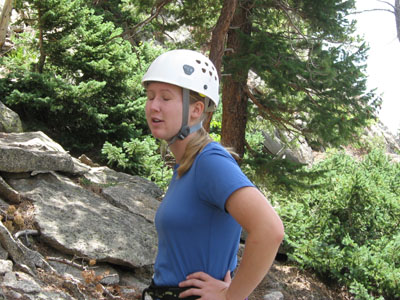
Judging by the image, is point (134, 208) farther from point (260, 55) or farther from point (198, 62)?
point (198, 62)

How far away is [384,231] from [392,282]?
2.02 meters

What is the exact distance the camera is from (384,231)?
1001 centimetres

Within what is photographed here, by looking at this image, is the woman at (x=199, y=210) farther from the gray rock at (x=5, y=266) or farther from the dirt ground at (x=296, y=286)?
the dirt ground at (x=296, y=286)

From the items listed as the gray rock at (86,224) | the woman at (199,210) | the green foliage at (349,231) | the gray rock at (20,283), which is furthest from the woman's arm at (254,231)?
the green foliage at (349,231)

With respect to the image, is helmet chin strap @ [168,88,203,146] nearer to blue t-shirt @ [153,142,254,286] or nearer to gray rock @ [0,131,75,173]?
blue t-shirt @ [153,142,254,286]

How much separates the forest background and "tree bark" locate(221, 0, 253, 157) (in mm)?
23

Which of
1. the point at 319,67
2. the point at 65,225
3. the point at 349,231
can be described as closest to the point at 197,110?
the point at 65,225

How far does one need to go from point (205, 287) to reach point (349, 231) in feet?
27.8

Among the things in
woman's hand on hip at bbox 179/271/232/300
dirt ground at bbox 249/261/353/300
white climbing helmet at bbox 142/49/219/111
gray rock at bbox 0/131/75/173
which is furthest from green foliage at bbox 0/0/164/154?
woman's hand on hip at bbox 179/271/232/300

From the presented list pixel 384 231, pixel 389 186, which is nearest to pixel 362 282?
pixel 384 231

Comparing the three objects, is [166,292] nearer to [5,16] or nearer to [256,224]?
[256,224]

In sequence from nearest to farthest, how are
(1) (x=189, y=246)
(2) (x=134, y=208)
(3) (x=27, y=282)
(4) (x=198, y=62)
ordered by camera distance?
(1) (x=189, y=246) → (4) (x=198, y=62) → (3) (x=27, y=282) → (2) (x=134, y=208)

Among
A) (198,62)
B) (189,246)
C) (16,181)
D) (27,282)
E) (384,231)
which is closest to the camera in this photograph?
(189,246)

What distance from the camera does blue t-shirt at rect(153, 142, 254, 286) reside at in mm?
1771
